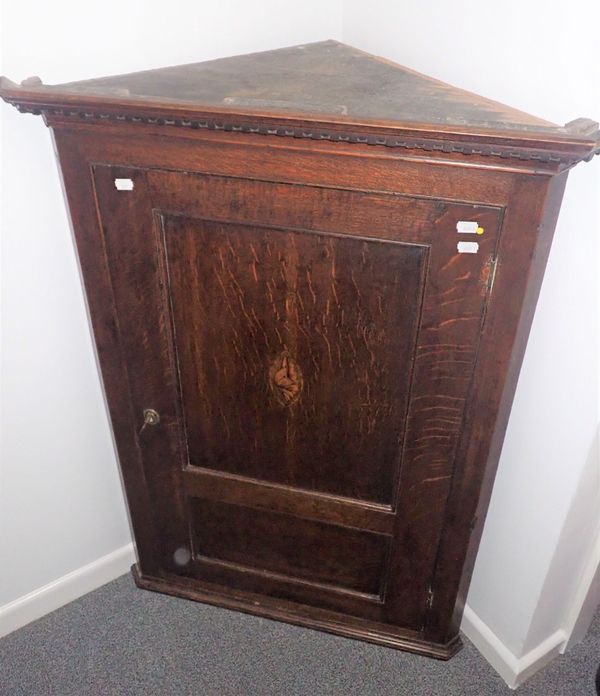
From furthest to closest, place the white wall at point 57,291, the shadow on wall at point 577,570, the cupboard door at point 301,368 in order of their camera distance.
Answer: the shadow on wall at point 577,570, the white wall at point 57,291, the cupboard door at point 301,368

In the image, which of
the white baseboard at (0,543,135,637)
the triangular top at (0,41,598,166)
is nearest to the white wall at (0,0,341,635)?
the white baseboard at (0,543,135,637)

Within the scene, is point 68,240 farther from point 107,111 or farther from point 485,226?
point 485,226

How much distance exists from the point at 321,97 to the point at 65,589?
1.79m

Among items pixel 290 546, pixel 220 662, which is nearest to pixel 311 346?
pixel 290 546

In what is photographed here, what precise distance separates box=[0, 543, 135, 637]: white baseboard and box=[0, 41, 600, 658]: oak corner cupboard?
43 cm

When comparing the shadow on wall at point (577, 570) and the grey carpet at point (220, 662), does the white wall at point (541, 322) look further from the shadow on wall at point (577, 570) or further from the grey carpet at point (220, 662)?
the grey carpet at point (220, 662)

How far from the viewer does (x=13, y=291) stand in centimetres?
156

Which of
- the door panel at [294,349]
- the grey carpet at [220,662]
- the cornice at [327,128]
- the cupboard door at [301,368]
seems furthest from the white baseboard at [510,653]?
the cornice at [327,128]

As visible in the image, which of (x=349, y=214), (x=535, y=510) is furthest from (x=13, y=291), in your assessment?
(x=535, y=510)

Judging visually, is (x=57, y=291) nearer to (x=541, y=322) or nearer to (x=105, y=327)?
(x=105, y=327)

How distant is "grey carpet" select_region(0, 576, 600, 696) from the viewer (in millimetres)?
1864

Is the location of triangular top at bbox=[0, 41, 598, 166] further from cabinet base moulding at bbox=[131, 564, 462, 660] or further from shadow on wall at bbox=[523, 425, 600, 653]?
cabinet base moulding at bbox=[131, 564, 462, 660]

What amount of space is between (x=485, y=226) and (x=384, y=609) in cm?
119

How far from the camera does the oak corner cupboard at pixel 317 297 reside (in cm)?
112
